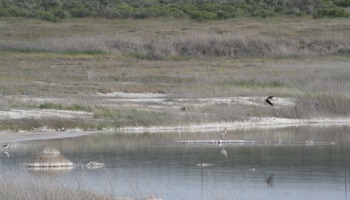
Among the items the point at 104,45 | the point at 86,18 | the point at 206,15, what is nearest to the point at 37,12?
the point at 86,18

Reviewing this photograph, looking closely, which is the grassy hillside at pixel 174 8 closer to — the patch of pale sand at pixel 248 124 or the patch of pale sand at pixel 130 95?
the patch of pale sand at pixel 130 95

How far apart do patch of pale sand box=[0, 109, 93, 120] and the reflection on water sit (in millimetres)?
2405

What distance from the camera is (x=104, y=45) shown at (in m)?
61.9

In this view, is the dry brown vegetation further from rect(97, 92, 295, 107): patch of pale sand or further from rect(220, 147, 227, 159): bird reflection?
rect(220, 147, 227, 159): bird reflection

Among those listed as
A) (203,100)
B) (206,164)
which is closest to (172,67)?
(203,100)

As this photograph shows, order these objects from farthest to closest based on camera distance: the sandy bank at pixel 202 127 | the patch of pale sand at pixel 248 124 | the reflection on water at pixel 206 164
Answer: the patch of pale sand at pixel 248 124 < the sandy bank at pixel 202 127 < the reflection on water at pixel 206 164

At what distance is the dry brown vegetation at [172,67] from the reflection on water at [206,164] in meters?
3.30

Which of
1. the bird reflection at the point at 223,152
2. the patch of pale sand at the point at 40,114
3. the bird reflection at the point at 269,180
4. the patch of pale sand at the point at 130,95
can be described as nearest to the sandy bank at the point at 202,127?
the patch of pale sand at the point at 40,114

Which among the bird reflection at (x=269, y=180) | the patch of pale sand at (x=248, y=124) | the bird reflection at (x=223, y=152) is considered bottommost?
the patch of pale sand at (x=248, y=124)

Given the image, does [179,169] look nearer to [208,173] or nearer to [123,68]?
[208,173]

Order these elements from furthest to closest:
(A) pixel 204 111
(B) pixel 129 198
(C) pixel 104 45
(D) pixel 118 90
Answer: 1. (C) pixel 104 45
2. (D) pixel 118 90
3. (A) pixel 204 111
4. (B) pixel 129 198

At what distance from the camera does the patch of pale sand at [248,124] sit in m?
31.5

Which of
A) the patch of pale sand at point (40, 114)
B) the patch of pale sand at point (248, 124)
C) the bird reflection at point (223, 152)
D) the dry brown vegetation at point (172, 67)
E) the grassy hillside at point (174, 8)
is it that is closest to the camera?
the bird reflection at point (223, 152)

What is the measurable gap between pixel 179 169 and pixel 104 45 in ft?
130
